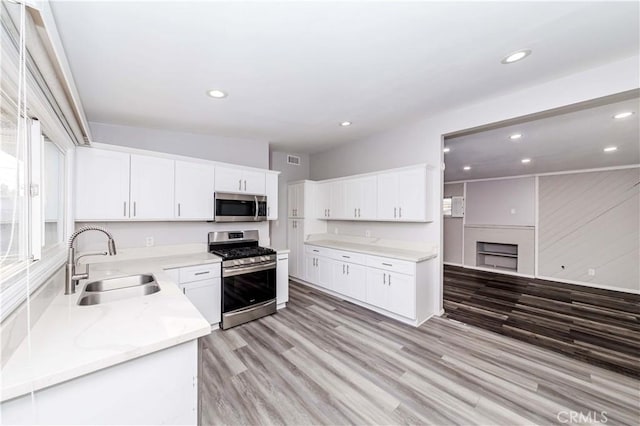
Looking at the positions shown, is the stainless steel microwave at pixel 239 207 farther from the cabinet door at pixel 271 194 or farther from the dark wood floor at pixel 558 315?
the dark wood floor at pixel 558 315

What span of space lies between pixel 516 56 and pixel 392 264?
2402mm

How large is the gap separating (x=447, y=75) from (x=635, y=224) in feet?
19.1

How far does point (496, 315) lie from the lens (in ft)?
11.5

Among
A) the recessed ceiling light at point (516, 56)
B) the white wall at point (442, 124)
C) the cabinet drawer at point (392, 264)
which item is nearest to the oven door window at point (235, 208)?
the cabinet drawer at point (392, 264)

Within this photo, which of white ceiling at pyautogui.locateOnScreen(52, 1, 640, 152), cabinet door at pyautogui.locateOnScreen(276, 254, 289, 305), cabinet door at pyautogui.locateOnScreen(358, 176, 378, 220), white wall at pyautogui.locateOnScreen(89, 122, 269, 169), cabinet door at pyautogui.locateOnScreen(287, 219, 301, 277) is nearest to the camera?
white ceiling at pyautogui.locateOnScreen(52, 1, 640, 152)

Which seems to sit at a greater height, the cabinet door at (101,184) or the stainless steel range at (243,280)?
the cabinet door at (101,184)

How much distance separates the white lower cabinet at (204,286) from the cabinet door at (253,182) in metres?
1.21

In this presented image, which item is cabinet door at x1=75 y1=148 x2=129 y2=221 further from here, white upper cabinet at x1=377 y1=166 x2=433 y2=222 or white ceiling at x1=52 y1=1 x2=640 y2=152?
white upper cabinet at x1=377 y1=166 x2=433 y2=222

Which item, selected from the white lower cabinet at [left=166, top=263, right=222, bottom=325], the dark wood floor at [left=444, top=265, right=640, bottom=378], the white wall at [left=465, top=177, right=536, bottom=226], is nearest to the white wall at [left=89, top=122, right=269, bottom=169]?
the white lower cabinet at [left=166, top=263, right=222, bottom=325]

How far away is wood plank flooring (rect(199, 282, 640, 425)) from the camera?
1.75 metres

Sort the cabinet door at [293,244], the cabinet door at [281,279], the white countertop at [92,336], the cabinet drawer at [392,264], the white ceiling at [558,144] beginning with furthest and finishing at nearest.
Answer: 1. the cabinet door at [293,244]
2. the cabinet door at [281,279]
3. the cabinet drawer at [392,264]
4. the white ceiling at [558,144]
5. the white countertop at [92,336]

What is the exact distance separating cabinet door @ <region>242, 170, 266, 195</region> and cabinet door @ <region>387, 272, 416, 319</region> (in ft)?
7.35

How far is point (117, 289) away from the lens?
78.1 inches

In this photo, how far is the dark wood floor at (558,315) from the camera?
2.60 meters
